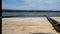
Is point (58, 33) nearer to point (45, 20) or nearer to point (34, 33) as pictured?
point (34, 33)

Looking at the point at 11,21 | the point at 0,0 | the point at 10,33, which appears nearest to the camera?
the point at 0,0

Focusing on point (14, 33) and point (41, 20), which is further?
point (41, 20)

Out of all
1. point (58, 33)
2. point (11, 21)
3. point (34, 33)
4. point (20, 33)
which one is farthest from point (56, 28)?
point (11, 21)

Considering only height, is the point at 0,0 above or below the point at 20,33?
above

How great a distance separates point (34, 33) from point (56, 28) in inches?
13.2

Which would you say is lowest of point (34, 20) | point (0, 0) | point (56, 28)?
point (34, 20)

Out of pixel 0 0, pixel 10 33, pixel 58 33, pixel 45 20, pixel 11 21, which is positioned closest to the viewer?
pixel 0 0

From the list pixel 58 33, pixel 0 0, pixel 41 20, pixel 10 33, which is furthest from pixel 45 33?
pixel 0 0

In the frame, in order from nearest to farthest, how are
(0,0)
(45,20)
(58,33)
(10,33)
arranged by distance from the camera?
(0,0)
(10,33)
(58,33)
(45,20)

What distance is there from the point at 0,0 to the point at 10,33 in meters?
1.11

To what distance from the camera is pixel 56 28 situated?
4.98ft

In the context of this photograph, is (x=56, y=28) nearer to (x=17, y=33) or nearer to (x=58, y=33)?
(x=58, y=33)

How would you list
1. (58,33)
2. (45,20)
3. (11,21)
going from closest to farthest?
(58,33) < (11,21) < (45,20)

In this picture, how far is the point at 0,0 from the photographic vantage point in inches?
8.5
